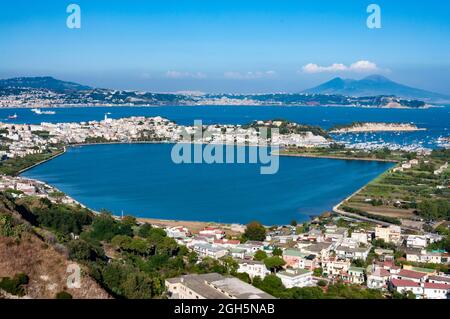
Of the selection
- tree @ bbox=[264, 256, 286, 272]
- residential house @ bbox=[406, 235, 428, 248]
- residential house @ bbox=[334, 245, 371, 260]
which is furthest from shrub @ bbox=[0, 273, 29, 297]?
residential house @ bbox=[406, 235, 428, 248]

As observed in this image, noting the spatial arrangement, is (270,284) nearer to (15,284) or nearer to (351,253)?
(351,253)

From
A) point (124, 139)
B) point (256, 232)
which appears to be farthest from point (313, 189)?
point (124, 139)

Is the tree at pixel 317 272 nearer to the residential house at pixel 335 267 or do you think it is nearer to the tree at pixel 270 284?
the residential house at pixel 335 267

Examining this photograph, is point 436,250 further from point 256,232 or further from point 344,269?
point 256,232

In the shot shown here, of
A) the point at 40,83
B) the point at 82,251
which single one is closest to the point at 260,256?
the point at 82,251

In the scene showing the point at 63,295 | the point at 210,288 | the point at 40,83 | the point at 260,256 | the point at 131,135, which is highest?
the point at 40,83

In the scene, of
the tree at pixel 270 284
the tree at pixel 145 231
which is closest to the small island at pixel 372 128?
the tree at pixel 145 231
